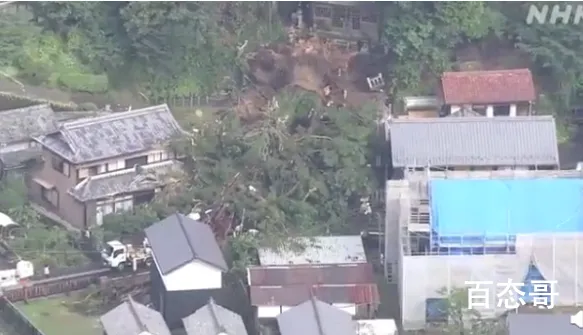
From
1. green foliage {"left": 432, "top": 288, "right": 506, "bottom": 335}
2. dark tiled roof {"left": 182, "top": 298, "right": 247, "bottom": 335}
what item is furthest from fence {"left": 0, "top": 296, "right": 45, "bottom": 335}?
green foliage {"left": 432, "top": 288, "right": 506, "bottom": 335}

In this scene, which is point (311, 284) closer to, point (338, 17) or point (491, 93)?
point (491, 93)

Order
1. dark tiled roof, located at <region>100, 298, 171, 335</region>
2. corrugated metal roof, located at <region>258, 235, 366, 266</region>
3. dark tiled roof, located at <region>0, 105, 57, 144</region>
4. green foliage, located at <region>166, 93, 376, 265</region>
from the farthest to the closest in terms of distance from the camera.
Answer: dark tiled roof, located at <region>0, 105, 57, 144</region>
green foliage, located at <region>166, 93, 376, 265</region>
corrugated metal roof, located at <region>258, 235, 366, 266</region>
dark tiled roof, located at <region>100, 298, 171, 335</region>

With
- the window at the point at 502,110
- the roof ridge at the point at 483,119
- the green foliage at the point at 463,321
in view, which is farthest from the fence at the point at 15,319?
the window at the point at 502,110

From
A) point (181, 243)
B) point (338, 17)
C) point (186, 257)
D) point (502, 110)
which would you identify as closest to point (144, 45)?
point (338, 17)

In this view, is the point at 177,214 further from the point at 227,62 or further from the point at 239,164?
the point at 227,62

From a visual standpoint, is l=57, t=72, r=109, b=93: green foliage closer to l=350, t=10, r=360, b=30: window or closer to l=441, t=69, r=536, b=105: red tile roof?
l=350, t=10, r=360, b=30: window

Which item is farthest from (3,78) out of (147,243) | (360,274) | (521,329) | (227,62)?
(521,329)

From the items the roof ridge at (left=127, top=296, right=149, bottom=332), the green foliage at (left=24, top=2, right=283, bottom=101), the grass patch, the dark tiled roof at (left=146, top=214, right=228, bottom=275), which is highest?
the green foliage at (left=24, top=2, right=283, bottom=101)
